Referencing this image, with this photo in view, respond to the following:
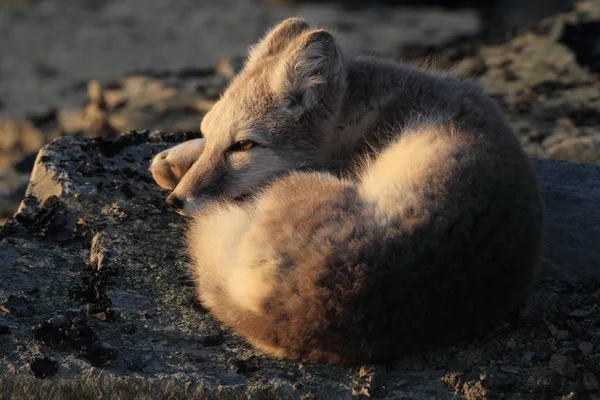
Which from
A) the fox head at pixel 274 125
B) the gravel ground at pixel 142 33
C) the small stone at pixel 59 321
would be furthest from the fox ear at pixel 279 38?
the gravel ground at pixel 142 33

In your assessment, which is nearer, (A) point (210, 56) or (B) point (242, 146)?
(B) point (242, 146)

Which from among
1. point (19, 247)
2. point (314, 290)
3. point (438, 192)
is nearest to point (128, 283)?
point (19, 247)

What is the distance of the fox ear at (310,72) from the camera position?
3.67 metres

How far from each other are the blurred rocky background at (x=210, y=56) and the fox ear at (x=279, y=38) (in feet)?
1.96

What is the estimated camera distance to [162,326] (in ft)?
10.5

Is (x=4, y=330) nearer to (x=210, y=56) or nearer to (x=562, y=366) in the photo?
(x=562, y=366)

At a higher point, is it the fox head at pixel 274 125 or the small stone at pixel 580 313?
the fox head at pixel 274 125

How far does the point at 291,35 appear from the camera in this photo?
4.13 meters

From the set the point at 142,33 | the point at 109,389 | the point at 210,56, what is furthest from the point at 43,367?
the point at 142,33

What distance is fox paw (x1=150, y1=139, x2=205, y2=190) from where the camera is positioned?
4.01m

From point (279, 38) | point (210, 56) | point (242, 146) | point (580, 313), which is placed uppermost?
point (210, 56)

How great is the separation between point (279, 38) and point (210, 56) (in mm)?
6870

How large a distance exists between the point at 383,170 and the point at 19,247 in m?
1.61

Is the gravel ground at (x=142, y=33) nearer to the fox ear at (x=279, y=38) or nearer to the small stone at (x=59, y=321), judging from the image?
the fox ear at (x=279, y=38)
